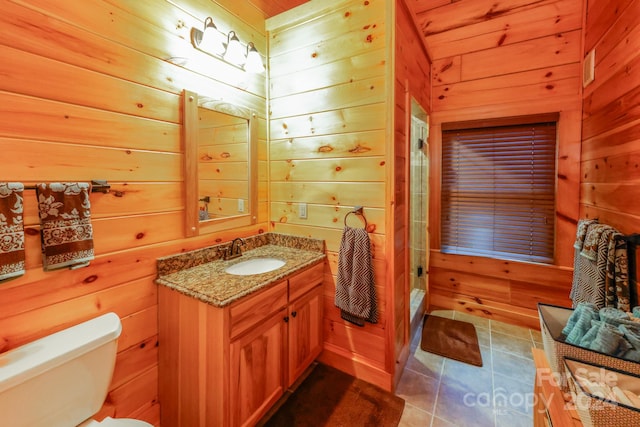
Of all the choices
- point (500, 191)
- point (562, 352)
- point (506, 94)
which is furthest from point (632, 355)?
point (506, 94)

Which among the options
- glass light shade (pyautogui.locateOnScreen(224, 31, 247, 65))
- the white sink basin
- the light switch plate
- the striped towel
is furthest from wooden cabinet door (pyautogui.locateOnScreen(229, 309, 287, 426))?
the light switch plate

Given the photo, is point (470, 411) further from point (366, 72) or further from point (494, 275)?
point (366, 72)

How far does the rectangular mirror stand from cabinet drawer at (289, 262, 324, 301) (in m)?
0.60

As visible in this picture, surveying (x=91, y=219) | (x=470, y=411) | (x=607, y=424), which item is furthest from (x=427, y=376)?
(x=91, y=219)

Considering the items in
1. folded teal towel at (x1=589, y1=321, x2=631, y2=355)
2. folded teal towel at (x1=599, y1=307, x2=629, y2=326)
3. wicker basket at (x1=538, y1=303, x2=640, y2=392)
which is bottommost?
wicker basket at (x1=538, y1=303, x2=640, y2=392)

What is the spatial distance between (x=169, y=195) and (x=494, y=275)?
2827 millimetres

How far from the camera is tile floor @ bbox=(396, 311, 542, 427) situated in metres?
1.61

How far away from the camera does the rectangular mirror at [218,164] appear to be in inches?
62.2

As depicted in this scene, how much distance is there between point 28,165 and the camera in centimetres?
105

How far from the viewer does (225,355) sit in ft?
4.07

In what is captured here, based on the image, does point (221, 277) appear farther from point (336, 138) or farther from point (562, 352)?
point (562, 352)

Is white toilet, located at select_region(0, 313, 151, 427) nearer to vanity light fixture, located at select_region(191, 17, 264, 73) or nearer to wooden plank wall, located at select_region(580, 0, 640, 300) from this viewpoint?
vanity light fixture, located at select_region(191, 17, 264, 73)

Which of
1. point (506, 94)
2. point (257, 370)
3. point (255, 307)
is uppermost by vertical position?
point (506, 94)

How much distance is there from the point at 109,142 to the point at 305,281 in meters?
1.28
